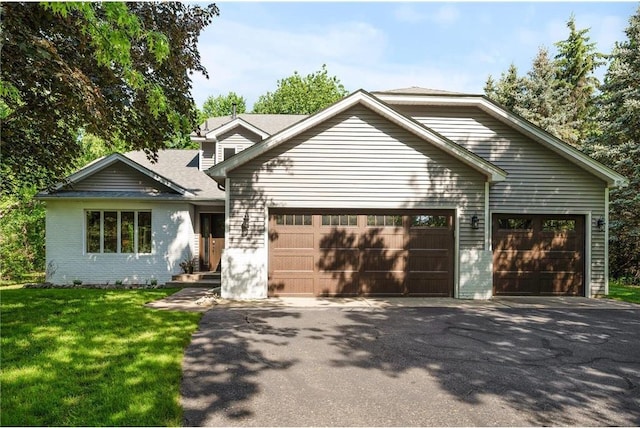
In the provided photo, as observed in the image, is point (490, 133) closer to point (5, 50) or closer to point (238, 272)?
point (238, 272)

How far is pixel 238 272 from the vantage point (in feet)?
32.1

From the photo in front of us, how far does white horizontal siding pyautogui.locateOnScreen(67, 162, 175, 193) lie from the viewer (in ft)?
43.4

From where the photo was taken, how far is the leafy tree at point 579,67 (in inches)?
1102

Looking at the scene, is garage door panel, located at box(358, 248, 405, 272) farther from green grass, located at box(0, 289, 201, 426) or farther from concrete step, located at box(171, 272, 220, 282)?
concrete step, located at box(171, 272, 220, 282)

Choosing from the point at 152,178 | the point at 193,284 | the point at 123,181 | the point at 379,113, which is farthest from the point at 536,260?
the point at 123,181

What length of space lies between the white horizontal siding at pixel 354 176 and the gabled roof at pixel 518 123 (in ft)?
6.07

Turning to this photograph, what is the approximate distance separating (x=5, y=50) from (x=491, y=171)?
1092 centimetres

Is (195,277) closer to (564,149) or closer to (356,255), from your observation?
(356,255)

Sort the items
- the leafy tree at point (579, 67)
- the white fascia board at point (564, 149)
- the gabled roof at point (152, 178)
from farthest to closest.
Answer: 1. the leafy tree at point (579, 67)
2. the gabled roof at point (152, 178)
3. the white fascia board at point (564, 149)

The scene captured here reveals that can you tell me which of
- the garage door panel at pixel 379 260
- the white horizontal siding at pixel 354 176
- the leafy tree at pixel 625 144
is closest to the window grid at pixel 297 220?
the white horizontal siding at pixel 354 176

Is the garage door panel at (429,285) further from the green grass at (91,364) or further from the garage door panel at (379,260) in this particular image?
the green grass at (91,364)

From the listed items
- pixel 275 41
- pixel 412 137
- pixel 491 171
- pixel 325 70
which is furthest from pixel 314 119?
pixel 325 70

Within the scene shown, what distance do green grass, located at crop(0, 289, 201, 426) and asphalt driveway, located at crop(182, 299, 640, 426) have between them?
0.33 m

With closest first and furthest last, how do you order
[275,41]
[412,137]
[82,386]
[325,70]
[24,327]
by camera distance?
1. [82,386]
2. [24,327]
3. [275,41]
4. [412,137]
5. [325,70]
